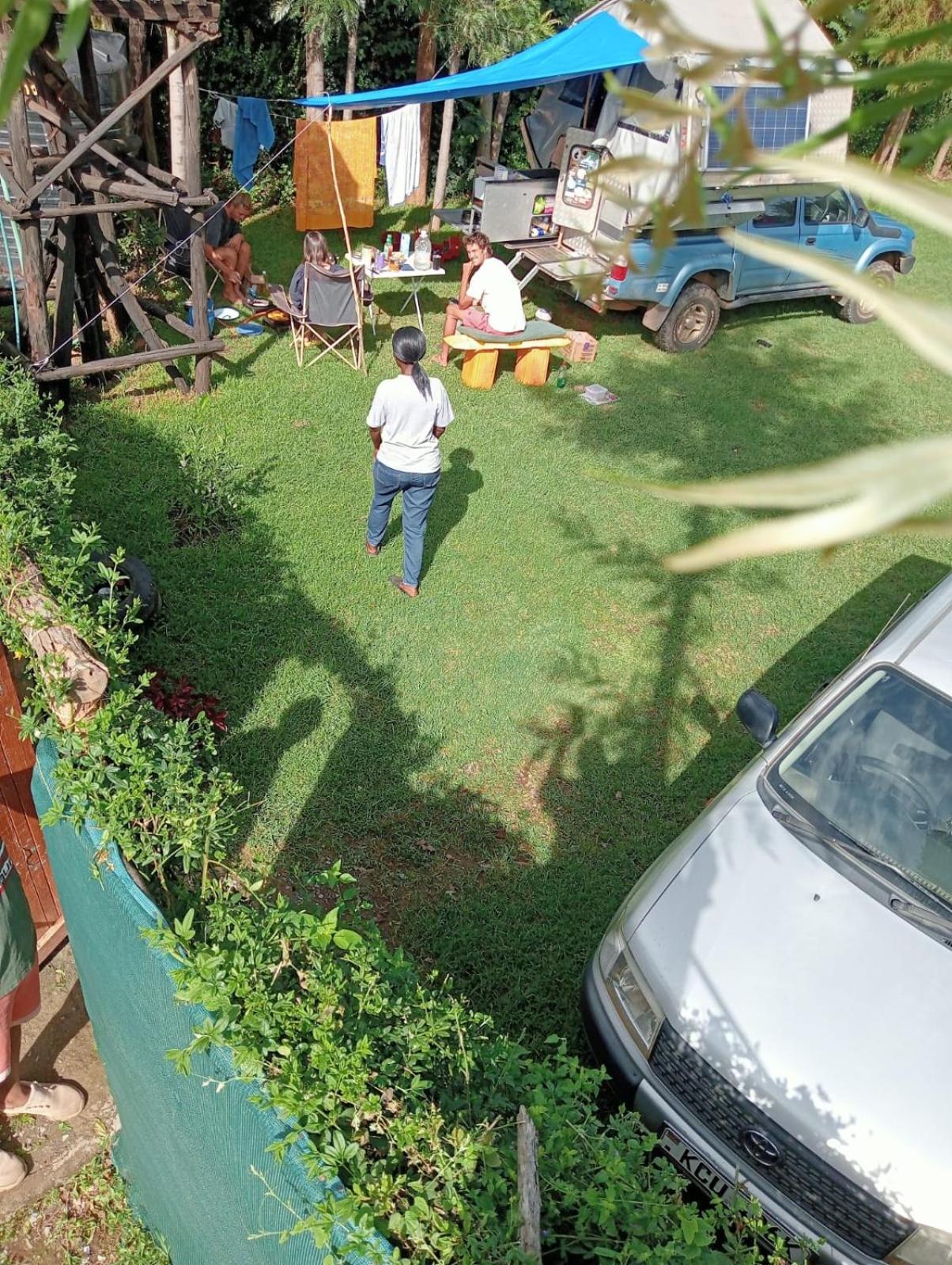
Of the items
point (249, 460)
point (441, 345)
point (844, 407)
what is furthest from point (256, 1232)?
point (844, 407)

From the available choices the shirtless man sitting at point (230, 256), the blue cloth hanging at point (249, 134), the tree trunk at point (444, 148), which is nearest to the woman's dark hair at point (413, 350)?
the shirtless man sitting at point (230, 256)

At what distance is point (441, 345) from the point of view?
9.59m

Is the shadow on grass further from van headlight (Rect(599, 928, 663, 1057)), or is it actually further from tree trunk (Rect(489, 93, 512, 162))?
tree trunk (Rect(489, 93, 512, 162))

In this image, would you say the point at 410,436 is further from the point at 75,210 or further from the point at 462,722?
the point at 75,210

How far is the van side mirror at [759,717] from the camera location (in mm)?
3844

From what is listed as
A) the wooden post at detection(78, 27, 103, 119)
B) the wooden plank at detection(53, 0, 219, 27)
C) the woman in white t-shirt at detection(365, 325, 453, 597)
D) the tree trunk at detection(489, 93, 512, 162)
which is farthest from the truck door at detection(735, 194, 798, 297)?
the wooden post at detection(78, 27, 103, 119)

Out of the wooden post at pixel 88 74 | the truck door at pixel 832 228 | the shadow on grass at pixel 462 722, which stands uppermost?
the wooden post at pixel 88 74

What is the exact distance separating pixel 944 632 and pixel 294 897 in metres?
2.89

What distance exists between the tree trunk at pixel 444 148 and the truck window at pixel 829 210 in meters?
4.66

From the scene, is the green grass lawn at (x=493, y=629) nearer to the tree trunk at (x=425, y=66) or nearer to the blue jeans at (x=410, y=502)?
the blue jeans at (x=410, y=502)

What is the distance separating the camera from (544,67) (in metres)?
9.12

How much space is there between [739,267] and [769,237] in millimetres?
427

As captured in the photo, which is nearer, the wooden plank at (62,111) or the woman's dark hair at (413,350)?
the woman's dark hair at (413,350)

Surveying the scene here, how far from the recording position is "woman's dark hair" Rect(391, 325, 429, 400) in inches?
205
